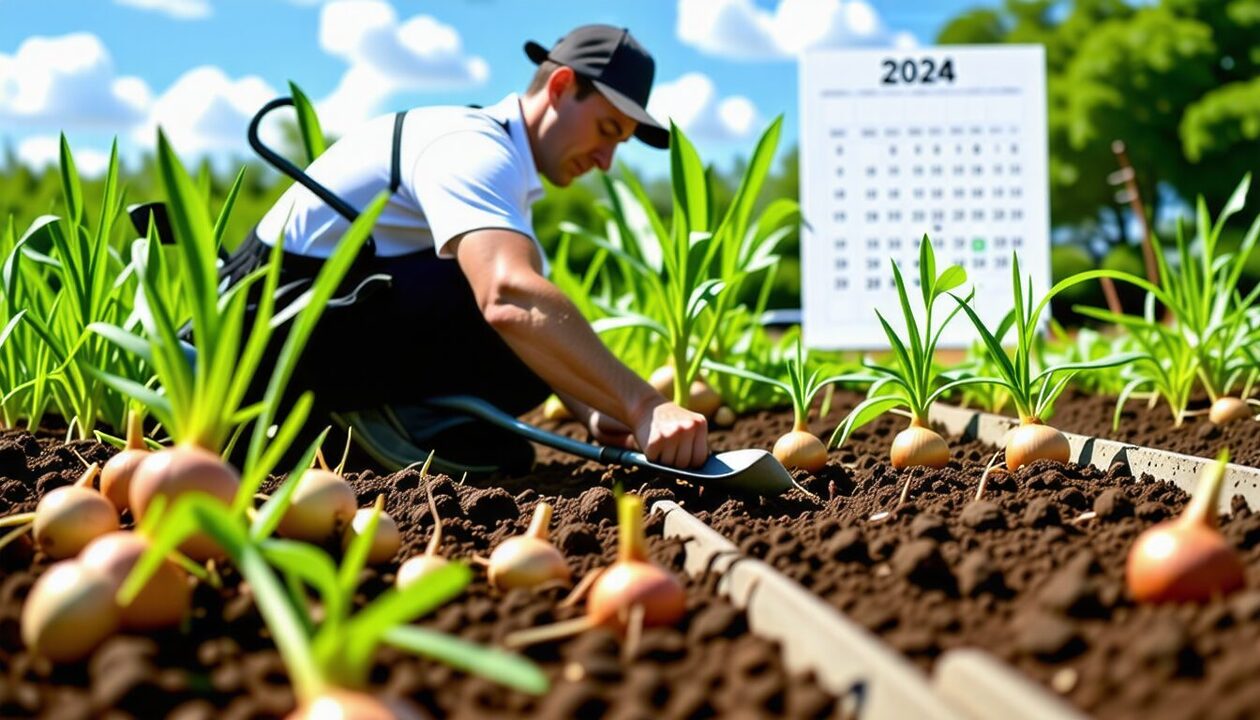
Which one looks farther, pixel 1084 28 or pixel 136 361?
pixel 1084 28

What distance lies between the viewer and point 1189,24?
17375 mm

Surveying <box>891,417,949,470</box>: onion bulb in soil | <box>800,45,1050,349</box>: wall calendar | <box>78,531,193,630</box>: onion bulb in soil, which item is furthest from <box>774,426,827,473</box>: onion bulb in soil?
<box>800,45,1050,349</box>: wall calendar

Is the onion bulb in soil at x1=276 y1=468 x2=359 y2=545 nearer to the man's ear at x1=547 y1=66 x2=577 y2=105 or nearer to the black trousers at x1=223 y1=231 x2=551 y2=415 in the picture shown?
the black trousers at x1=223 y1=231 x2=551 y2=415

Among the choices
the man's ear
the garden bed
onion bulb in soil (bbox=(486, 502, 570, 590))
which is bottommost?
the garden bed

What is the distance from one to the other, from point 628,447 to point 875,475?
0.66 metres

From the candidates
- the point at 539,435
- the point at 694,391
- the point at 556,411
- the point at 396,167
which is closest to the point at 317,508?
the point at 539,435

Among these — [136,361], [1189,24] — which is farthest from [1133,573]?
[1189,24]

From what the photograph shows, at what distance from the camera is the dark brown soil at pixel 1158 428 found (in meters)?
2.20

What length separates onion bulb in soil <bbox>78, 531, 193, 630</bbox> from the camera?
3.05 feet

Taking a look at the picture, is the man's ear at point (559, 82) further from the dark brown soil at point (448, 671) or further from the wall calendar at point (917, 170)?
the wall calendar at point (917, 170)

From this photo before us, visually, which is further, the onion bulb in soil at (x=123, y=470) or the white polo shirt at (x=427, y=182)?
the white polo shirt at (x=427, y=182)

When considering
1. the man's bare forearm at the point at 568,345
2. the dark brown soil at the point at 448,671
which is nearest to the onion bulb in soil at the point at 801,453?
the man's bare forearm at the point at 568,345

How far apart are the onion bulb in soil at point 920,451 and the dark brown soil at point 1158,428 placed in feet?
1.78

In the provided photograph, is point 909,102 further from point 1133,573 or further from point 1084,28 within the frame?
point 1084,28
